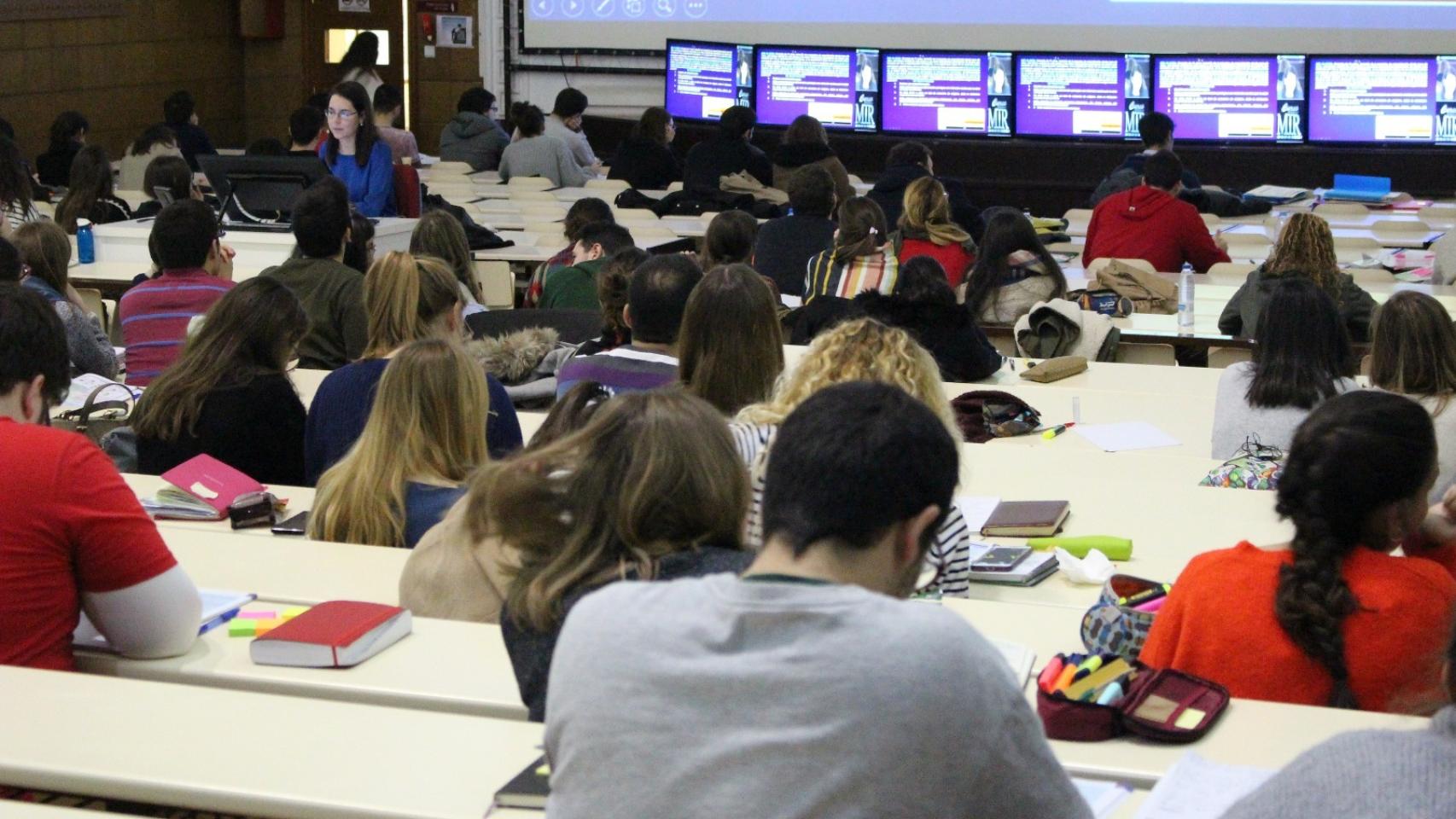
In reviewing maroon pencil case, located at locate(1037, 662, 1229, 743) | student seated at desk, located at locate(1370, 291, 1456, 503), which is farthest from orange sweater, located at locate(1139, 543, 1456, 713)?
student seated at desk, located at locate(1370, 291, 1456, 503)

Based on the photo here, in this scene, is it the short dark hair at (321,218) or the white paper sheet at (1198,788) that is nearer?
the white paper sheet at (1198,788)

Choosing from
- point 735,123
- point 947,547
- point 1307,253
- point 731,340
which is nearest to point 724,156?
point 735,123

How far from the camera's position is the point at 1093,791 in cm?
192

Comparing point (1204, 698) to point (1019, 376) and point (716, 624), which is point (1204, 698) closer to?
point (716, 624)

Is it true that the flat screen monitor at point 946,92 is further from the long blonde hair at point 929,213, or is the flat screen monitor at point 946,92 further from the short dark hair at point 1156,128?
the long blonde hair at point 929,213

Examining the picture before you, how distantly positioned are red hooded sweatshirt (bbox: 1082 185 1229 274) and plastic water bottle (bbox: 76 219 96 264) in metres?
4.25

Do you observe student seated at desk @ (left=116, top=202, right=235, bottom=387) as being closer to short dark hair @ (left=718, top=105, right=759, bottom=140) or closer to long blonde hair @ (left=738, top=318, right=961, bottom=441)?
long blonde hair @ (left=738, top=318, right=961, bottom=441)

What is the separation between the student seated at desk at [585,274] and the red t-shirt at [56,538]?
3.19 metres

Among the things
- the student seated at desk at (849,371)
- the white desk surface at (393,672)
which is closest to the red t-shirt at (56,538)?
the white desk surface at (393,672)

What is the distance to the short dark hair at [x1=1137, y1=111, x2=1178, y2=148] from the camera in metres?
8.46

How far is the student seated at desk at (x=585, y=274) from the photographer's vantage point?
563cm

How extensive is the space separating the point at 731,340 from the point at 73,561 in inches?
57.8

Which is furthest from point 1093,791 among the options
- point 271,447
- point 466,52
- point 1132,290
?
point 466,52

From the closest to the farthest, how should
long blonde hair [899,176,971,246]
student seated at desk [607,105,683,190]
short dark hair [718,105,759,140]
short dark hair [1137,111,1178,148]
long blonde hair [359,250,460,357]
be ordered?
long blonde hair [359,250,460,357]
long blonde hair [899,176,971,246]
short dark hair [1137,111,1178,148]
short dark hair [718,105,759,140]
student seated at desk [607,105,683,190]
